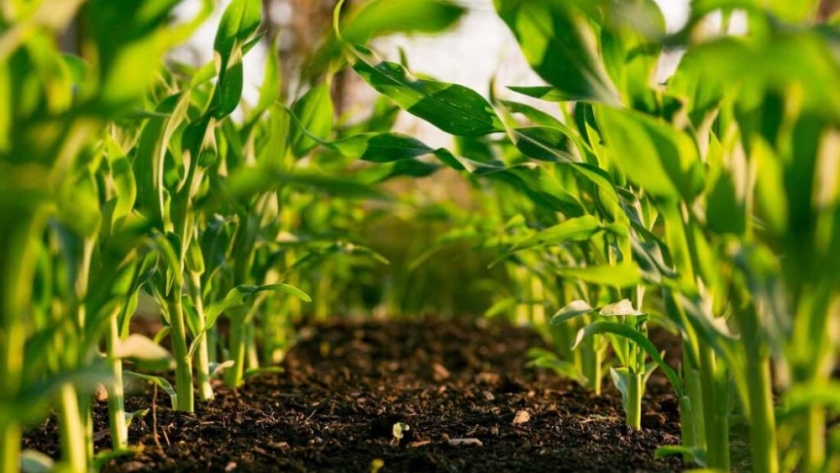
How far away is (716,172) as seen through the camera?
3.95 feet

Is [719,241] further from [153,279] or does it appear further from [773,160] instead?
[153,279]

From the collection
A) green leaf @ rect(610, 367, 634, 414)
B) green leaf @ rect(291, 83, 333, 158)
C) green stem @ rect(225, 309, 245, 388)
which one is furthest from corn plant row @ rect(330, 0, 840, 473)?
green stem @ rect(225, 309, 245, 388)

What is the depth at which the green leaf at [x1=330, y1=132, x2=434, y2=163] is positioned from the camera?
172 centimetres

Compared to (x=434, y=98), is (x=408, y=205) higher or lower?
lower

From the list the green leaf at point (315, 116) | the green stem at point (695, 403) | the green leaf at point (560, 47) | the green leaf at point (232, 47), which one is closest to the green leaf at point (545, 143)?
the green leaf at point (560, 47)

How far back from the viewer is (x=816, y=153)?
1050 millimetres

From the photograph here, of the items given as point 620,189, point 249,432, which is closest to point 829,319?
point 620,189

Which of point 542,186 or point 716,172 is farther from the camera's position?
point 542,186

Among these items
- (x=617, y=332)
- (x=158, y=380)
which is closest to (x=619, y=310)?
(x=617, y=332)

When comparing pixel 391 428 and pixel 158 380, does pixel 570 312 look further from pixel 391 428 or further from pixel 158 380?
pixel 158 380

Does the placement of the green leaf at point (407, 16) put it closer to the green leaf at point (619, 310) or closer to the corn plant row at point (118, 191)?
the corn plant row at point (118, 191)

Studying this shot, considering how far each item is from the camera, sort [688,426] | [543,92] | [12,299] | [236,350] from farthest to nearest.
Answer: [236,350] → [543,92] → [688,426] → [12,299]

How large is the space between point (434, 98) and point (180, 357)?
797 mm

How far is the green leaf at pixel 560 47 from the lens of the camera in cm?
128
